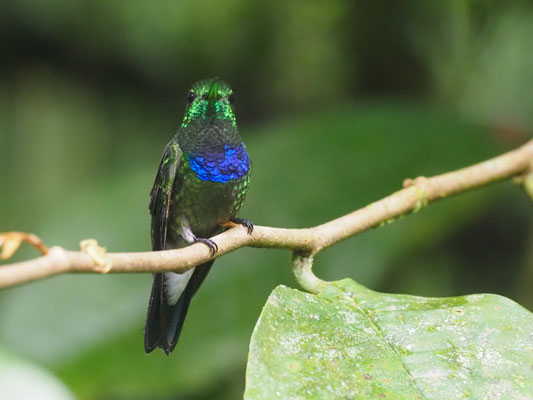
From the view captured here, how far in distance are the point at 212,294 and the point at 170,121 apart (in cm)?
168

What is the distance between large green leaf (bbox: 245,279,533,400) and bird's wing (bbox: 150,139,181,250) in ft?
2.36

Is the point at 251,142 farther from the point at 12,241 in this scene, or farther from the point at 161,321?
the point at 12,241

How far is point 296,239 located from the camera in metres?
1.59

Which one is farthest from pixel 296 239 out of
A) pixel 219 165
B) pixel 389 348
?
pixel 219 165

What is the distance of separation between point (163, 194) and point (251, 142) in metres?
1.29

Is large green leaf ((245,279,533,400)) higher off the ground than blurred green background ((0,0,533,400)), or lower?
lower

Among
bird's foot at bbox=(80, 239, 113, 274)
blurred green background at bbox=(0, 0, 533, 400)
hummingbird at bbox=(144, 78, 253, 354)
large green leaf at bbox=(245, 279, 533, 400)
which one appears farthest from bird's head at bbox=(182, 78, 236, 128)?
bird's foot at bbox=(80, 239, 113, 274)

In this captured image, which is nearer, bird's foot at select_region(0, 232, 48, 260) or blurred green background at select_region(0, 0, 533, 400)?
bird's foot at select_region(0, 232, 48, 260)

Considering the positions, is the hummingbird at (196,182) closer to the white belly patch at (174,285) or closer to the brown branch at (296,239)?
the white belly patch at (174,285)

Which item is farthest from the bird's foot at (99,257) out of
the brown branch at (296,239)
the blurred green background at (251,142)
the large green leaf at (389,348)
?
the blurred green background at (251,142)

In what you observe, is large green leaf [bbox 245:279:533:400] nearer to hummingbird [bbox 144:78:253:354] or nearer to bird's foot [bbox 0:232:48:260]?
bird's foot [bbox 0:232:48:260]

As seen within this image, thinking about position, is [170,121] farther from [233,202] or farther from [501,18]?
[233,202]

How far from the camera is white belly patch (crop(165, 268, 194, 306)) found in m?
2.27

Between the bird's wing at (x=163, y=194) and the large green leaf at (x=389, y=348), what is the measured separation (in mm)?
718
